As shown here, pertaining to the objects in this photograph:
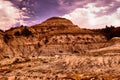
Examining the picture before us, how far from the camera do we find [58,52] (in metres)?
142

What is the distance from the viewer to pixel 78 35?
154625 mm

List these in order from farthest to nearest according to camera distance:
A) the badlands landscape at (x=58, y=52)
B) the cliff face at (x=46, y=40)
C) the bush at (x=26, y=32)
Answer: the bush at (x=26, y=32) < the cliff face at (x=46, y=40) < the badlands landscape at (x=58, y=52)

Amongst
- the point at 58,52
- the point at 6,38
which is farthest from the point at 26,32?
the point at 58,52

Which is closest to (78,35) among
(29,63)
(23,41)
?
(23,41)

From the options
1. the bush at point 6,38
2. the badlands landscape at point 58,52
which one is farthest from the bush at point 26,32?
the bush at point 6,38

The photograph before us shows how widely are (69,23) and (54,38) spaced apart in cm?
2640

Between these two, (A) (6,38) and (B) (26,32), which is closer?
(A) (6,38)

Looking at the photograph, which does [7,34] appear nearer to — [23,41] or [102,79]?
[23,41]

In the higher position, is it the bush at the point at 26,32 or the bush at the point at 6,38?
the bush at the point at 26,32

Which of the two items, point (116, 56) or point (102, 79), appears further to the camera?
point (116, 56)

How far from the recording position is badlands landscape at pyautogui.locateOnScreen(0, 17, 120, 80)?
73969mm

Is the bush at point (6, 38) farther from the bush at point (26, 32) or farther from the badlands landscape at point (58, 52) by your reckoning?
the bush at point (26, 32)

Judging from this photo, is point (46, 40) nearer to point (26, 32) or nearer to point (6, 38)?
point (26, 32)

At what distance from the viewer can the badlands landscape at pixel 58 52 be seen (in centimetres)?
7397
